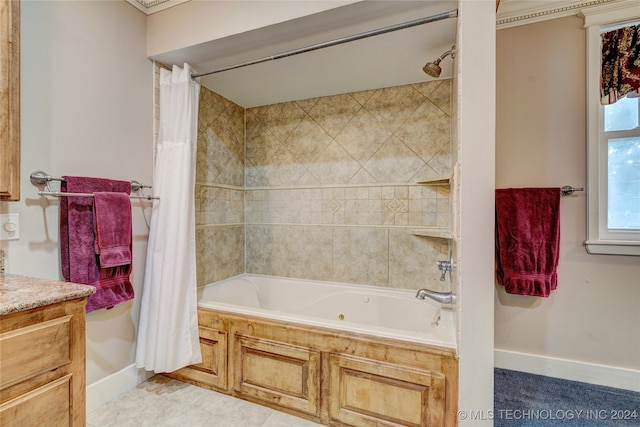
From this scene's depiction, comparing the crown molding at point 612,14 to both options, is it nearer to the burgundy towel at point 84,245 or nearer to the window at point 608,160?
the window at point 608,160

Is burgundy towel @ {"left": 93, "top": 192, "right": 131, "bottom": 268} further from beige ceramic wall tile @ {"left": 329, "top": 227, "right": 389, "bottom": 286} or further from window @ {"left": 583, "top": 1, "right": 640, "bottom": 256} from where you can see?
window @ {"left": 583, "top": 1, "right": 640, "bottom": 256}

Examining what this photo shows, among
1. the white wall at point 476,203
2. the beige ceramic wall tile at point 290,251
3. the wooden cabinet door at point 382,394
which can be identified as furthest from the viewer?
the beige ceramic wall tile at point 290,251

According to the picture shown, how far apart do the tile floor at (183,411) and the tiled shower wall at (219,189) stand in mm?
790

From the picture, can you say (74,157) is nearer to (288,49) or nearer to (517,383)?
(288,49)

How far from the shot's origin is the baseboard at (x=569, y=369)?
1816 millimetres

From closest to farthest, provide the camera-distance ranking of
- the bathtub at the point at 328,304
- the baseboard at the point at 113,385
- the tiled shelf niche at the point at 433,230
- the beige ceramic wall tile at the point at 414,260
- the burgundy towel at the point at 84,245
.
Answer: the burgundy towel at the point at 84,245, the baseboard at the point at 113,385, the bathtub at the point at 328,304, the tiled shelf niche at the point at 433,230, the beige ceramic wall tile at the point at 414,260

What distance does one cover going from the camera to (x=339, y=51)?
183 cm

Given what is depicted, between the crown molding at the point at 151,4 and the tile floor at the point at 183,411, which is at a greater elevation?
the crown molding at the point at 151,4


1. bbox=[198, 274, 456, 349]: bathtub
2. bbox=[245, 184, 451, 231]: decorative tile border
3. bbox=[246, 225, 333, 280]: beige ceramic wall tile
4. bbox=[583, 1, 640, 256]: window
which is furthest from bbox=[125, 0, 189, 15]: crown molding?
bbox=[583, 1, 640, 256]: window

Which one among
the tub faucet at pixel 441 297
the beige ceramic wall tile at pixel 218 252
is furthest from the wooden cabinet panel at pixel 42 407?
the tub faucet at pixel 441 297

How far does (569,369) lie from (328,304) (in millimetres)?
1679

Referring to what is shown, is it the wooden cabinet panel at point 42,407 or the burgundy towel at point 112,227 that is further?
the burgundy towel at point 112,227

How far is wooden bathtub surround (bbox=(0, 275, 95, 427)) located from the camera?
852 millimetres

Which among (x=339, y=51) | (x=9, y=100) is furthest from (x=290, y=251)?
(x=9, y=100)
